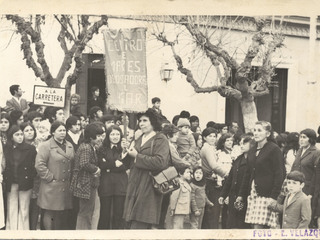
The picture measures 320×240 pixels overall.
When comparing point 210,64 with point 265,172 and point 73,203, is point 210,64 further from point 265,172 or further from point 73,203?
point 73,203

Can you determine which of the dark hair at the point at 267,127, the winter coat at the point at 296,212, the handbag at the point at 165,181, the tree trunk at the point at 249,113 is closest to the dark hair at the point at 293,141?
the dark hair at the point at 267,127

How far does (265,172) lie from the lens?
557 cm

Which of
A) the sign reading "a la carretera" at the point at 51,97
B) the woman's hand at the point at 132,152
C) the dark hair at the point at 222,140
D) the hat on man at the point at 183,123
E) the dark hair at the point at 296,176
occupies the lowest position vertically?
the dark hair at the point at 296,176

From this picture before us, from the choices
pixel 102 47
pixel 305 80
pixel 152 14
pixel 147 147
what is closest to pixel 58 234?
pixel 147 147

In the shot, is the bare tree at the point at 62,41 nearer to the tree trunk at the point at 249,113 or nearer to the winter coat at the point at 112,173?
the winter coat at the point at 112,173

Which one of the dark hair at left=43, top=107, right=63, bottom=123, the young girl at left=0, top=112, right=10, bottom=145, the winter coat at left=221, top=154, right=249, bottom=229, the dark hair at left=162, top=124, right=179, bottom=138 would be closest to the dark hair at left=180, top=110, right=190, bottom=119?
the dark hair at left=162, top=124, right=179, bottom=138

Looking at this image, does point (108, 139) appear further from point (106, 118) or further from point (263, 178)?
point (263, 178)

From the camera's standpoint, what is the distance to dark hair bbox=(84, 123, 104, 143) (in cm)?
551

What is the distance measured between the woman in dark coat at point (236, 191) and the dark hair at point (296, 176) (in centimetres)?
37

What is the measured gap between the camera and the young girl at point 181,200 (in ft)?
18.4

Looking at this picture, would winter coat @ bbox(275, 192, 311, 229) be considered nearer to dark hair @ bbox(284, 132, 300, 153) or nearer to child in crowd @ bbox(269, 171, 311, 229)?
child in crowd @ bbox(269, 171, 311, 229)

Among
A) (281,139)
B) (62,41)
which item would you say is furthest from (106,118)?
(281,139)

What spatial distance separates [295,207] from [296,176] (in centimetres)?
27

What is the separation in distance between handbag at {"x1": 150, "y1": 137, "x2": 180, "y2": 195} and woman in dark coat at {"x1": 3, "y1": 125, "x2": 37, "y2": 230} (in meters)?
0.99
